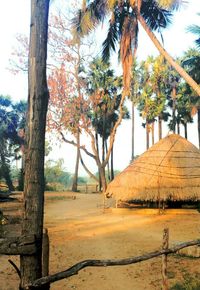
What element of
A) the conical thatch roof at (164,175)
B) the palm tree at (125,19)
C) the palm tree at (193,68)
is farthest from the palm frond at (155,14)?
the palm tree at (193,68)

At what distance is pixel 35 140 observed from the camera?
11.7ft

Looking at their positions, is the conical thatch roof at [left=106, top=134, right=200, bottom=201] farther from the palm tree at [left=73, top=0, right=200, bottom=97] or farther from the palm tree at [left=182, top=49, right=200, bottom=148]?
the palm tree at [left=182, top=49, right=200, bottom=148]

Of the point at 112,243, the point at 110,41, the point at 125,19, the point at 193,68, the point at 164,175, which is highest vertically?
the point at 193,68

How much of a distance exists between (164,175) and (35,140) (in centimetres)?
1355

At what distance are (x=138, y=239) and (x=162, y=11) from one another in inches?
326

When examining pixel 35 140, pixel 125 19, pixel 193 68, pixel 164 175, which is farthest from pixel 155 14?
pixel 35 140

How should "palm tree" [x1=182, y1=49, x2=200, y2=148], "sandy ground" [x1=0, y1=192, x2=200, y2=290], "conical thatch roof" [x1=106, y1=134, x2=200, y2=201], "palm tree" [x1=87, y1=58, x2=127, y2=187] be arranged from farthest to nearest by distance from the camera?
"palm tree" [x1=87, y1=58, x2=127, y2=187] < "palm tree" [x1=182, y1=49, x2=200, y2=148] < "conical thatch roof" [x1=106, y1=134, x2=200, y2=201] < "sandy ground" [x1=0, y1=192, x2=200, y2=290]

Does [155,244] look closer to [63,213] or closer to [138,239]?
[138,239]

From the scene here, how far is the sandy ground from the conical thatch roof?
0.77 m

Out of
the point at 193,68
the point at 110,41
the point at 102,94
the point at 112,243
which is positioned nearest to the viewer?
the point at 112,243

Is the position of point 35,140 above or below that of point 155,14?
below

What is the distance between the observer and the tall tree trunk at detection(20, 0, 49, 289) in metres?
3.49

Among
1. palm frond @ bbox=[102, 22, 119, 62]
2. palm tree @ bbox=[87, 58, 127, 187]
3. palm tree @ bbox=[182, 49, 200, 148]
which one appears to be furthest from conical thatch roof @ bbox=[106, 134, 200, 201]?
palm tree @ bbox=[87, 58, 127, 187]

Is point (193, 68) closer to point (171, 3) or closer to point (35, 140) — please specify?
point (171, 3)
